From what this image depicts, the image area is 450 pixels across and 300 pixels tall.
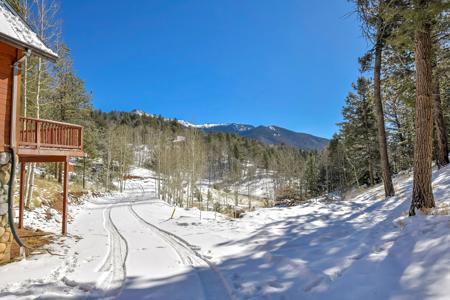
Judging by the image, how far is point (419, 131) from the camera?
22.5 feet

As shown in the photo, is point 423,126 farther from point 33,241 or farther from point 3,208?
point 33,241

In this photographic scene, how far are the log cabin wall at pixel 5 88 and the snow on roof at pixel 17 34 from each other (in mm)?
409

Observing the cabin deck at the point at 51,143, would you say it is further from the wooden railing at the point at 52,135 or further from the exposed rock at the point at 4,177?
the exposed rock at the point at 4,177

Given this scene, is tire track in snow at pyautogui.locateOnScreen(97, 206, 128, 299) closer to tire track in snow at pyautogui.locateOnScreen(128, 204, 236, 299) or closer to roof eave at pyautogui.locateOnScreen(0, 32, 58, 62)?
tire track in snow at pyautogui.locateOnScreen(128, 204, 236, 299)

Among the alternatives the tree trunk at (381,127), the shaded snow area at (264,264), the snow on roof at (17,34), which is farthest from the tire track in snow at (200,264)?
the tree trunk at (381,127)

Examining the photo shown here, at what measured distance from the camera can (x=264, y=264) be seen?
19.2 feet

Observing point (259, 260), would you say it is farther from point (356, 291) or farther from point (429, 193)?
point (429, 193)

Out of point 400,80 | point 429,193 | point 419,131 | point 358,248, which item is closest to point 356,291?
point 358,248

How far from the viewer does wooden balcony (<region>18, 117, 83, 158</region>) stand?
9.03 meters

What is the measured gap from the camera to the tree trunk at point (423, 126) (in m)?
6.73

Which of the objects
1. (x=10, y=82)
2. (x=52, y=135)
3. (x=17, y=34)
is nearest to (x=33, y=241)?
(x=52, y=135)

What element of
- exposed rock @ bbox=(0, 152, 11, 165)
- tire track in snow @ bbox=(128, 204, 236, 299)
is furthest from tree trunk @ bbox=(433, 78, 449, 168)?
exposed rock @ bbox=(0, 152, 11, 165)

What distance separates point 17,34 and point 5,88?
4.76 ft

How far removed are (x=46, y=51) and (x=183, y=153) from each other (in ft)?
81.0
